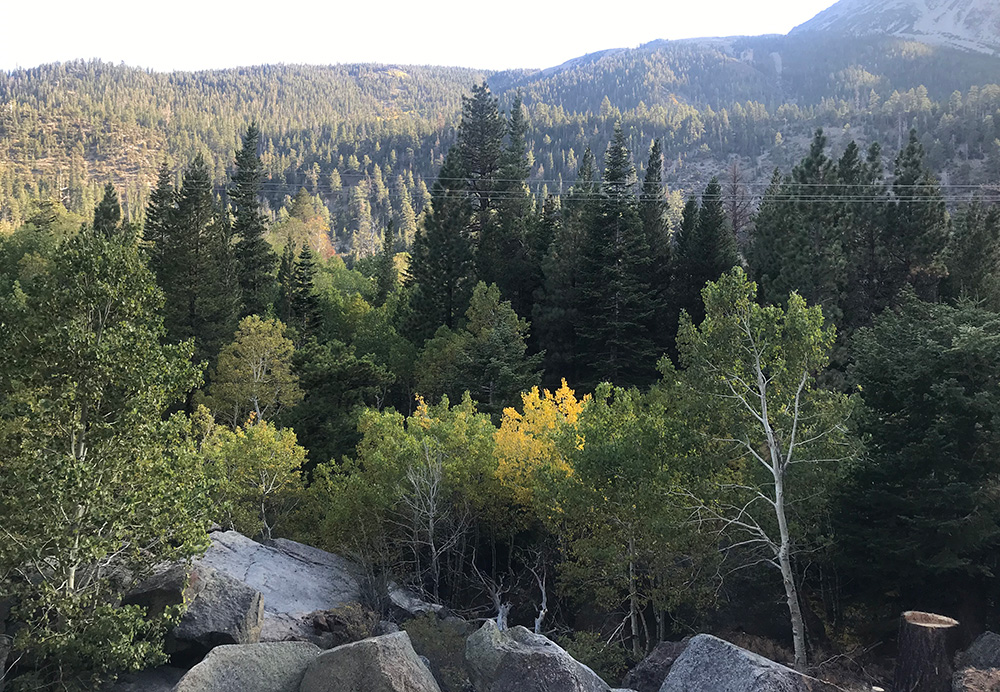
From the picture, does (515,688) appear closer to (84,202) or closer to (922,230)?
(922,230)

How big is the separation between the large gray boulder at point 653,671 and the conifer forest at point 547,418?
351 cm

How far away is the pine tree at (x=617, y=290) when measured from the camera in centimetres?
4712

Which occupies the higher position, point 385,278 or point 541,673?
point 385,278

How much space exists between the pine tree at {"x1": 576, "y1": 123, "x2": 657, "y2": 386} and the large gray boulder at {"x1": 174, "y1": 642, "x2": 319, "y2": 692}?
113 ft

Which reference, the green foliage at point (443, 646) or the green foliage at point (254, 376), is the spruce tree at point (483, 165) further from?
the green foliage at point (443, 646)

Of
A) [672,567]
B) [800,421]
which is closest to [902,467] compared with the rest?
[800,421]

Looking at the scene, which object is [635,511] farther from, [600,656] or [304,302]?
[304,302]

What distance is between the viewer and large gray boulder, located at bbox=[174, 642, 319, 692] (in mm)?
13344

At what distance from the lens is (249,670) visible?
13.8m

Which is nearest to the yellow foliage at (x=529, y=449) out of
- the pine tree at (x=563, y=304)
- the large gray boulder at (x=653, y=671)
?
the large gray boulder at (x=653, y=671)

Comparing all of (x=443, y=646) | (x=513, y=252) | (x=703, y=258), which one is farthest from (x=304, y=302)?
(x=443, y=646)

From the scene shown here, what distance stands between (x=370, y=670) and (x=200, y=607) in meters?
7.26

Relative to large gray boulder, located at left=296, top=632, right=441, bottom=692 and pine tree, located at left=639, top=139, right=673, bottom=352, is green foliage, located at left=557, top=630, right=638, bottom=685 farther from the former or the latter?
pine tree, located at left=639, top=139, right=673, bottom=352

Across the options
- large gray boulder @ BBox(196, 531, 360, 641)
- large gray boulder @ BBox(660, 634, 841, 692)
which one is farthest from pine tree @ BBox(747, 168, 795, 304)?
large gray boulder @ BBox(660, 634, 841, 692)
